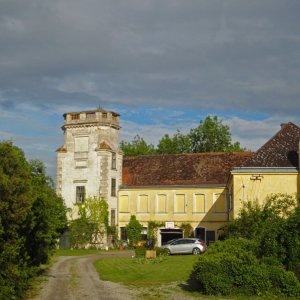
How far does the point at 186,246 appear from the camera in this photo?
148 ft

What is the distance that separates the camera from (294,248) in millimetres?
21828

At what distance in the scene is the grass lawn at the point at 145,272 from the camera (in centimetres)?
2527

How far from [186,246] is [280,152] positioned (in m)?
10.4

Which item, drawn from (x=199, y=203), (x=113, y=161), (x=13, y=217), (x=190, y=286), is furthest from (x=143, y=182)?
(x=13, y=217)

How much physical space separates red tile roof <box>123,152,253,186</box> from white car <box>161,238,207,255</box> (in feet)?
46.6

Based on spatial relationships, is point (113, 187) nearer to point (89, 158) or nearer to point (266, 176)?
point (89, 158)

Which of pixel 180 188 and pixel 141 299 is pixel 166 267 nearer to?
pixel 141 299

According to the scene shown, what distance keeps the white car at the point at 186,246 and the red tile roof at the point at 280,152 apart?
7130 mm

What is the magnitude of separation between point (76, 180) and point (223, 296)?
137 ft

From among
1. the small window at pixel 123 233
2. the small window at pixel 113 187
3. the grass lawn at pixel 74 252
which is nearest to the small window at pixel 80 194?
the small window at pixel 113 187

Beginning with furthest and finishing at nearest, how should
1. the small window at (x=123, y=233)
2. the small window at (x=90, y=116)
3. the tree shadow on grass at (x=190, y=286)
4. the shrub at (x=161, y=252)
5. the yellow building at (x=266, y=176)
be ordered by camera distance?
the small window at (x=123, y=233)
the small window at (x=90, y=116)
the yellow building at (x=266, y=176)
the shrub at (x=161, y=252)
the tree shadow on grass at (x=190, y=286)

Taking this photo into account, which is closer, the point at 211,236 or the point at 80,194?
the point at 211,236

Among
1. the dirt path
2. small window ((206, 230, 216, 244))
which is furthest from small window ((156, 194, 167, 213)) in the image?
the dirt path

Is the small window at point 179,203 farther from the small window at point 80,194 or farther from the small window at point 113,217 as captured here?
the small window at point 80,194
